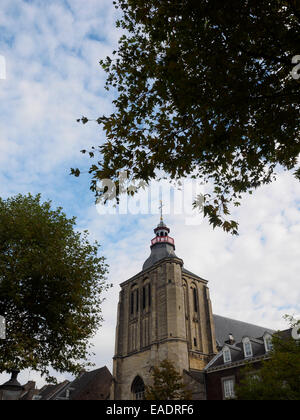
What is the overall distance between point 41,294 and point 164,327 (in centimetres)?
2625

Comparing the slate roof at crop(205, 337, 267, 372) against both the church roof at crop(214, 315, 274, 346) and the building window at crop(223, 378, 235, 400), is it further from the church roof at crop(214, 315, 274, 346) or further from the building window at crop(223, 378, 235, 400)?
the church roof at crop(214, 315, 274, 346)

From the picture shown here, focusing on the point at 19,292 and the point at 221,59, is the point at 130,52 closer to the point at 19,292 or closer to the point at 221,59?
the point at 221,59

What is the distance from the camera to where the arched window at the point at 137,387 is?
39.7 metres

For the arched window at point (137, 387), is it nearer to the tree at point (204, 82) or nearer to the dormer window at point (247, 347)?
the dormer window at point (247, 347)

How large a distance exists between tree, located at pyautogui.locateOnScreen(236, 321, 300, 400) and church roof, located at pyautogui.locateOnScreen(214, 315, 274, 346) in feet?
94.9

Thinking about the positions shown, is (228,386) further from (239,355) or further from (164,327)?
(164,327)

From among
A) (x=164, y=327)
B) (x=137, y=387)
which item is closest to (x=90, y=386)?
(x=137, y=387)

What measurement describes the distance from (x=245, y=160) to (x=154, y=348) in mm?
35411

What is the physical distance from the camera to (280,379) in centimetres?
1734

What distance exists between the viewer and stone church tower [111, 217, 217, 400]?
127ft

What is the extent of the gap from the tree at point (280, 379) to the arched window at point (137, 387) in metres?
24.7

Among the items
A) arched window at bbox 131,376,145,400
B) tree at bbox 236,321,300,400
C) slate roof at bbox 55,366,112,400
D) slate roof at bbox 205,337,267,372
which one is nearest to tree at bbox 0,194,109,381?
tree at bbox 236,321,300,400

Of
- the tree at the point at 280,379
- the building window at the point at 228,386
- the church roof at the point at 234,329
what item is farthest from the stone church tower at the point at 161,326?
the tree at the point at 280,379

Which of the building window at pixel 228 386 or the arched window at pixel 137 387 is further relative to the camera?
the arched window at pixel 137 387
